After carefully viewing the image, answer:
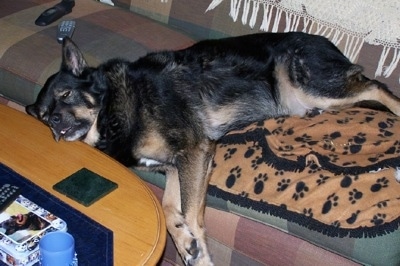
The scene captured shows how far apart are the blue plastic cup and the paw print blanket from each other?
2.52 feet

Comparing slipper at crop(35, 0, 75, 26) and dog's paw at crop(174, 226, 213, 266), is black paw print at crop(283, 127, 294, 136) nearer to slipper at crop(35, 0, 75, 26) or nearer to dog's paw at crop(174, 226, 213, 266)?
dog's paw at crop(174, 226, 213, 266)

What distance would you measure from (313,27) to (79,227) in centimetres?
159

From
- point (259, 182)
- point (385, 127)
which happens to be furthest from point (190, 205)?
point (385, 127)

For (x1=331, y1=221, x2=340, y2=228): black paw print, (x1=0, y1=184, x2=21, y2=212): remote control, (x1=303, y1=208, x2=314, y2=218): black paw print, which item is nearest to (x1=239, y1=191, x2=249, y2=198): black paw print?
(x1=303, y1=208, x2=314, y2=218): black paw print

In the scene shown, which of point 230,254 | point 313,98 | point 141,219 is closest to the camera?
point 141,219

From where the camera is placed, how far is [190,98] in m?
2.20

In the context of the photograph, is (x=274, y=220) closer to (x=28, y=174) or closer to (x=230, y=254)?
(x=230, y=254)

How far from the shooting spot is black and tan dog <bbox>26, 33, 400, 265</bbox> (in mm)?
2016

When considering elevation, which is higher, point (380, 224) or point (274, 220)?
point (380, 224)

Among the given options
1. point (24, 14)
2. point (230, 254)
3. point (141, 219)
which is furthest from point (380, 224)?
point (24, 14)

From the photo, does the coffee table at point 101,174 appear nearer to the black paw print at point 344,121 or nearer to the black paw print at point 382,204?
the black paw print at point 382,204

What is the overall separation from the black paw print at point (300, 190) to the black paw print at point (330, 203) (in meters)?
0.08

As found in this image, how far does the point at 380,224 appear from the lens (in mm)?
1661

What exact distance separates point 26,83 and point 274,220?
1386 millimetres
